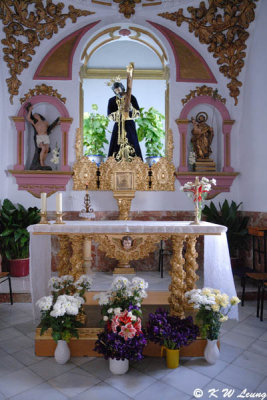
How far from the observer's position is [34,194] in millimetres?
6152

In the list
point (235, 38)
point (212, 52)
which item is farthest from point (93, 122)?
point (235, 38)

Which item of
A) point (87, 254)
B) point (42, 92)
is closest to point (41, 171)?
point (42, 92)

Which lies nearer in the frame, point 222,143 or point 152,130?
point 222,143

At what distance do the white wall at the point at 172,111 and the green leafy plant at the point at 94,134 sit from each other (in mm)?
449

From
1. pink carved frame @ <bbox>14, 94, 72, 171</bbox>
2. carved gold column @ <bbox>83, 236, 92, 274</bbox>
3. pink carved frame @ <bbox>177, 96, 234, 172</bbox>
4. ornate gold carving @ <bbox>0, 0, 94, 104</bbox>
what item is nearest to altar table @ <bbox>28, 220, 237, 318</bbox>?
carved gold column @ <bbox>83, 236, 92, 274</bbox>

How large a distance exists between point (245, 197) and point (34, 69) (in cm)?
501

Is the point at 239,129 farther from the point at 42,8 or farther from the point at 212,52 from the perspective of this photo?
the point at 42,8

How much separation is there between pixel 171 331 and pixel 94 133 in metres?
4.80

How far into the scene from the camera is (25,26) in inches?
233

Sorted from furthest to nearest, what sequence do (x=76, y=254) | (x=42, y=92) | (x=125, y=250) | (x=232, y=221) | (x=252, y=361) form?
(x=42, y=92)
(x=232, y=221)
(x=125, y=250)
(x=76, y=254)
(x=252, y=361)

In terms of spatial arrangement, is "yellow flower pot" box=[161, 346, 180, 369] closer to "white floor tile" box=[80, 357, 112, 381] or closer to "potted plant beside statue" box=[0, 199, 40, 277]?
"white floor tile" box=[80, 357, 112, 381]

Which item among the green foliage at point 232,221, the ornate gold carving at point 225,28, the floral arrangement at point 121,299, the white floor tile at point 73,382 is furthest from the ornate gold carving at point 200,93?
the white floor tile at point 73,382

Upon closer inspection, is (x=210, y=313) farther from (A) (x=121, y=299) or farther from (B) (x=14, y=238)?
(B) (x=14, y=238)

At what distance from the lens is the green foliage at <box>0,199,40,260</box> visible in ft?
17.7
